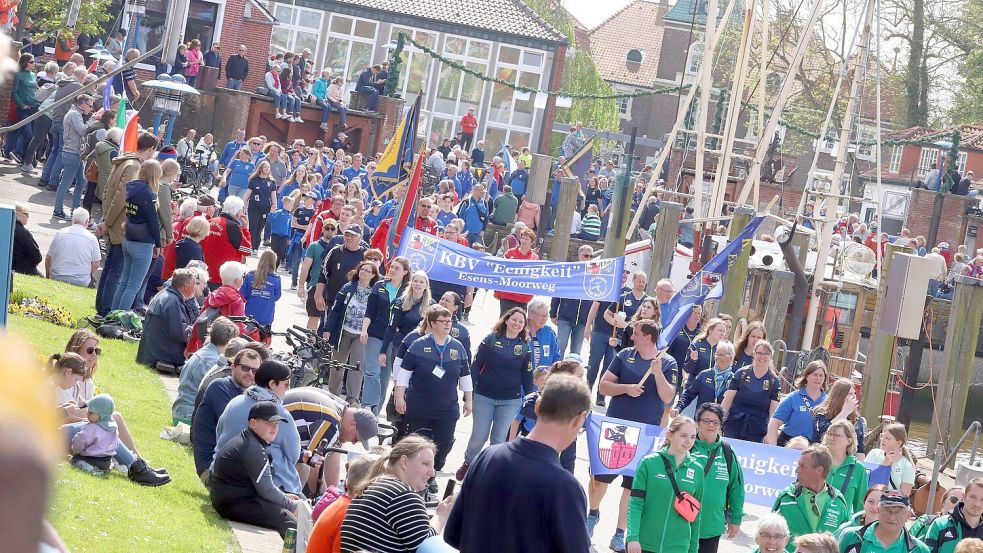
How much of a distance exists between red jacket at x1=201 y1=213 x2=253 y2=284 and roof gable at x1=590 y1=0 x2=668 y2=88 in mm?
70491

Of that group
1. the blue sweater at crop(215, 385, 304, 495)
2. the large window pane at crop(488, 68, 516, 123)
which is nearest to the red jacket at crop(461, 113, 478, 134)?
the large window pane at crop(488, 68, 516, 123)

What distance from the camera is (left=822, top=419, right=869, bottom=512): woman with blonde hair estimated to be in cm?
990

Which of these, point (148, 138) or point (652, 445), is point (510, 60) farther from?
point (652, 445)

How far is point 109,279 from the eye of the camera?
15.2 m

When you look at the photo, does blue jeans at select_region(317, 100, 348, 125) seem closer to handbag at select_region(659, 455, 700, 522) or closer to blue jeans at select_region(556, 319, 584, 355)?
blue jeans at select_region(556, 319, 584, 355)

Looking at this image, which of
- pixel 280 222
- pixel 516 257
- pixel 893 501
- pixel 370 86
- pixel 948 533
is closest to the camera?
pixel 893 501

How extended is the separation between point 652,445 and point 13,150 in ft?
58.5

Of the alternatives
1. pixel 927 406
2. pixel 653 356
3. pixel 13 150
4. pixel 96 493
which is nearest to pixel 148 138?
pixel 653 356

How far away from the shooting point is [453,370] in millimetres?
11820

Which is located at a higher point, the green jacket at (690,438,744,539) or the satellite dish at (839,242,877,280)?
the satellite dish at (839,242,877,280)

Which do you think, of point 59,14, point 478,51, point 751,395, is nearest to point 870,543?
point 751,395

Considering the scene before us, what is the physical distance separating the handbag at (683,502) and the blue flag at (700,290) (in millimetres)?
4875

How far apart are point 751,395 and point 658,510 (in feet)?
13.9

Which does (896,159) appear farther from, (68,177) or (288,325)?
(288,325)
